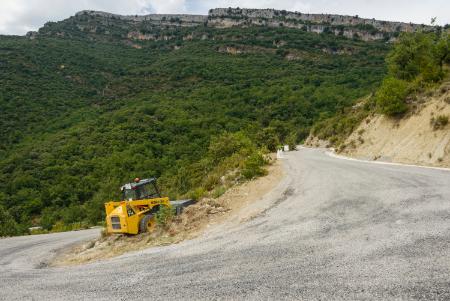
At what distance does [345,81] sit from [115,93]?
180 feet

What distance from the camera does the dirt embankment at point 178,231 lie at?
12.3 metres

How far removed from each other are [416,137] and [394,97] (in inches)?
213

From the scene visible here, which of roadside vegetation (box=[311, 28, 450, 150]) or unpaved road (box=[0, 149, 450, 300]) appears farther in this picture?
roadside vegetation (box=[311, 28, 450, 150])

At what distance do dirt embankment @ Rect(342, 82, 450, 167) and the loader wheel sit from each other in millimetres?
13937

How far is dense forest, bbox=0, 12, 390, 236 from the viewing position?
4009 cm

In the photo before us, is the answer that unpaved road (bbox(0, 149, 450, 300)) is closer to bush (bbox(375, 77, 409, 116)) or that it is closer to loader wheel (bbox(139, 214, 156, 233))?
loader wheel (bbox(139, 214, 156, 233))

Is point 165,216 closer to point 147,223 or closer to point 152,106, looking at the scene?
point 147,223

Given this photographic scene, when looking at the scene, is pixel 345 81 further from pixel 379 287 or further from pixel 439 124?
pixel 379 287

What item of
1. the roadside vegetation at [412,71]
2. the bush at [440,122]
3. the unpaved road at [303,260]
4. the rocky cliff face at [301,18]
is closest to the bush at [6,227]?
the unpaved road at [303,260]

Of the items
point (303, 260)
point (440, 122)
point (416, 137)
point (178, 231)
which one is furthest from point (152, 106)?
point (303, 260)

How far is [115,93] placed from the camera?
85.4 metres

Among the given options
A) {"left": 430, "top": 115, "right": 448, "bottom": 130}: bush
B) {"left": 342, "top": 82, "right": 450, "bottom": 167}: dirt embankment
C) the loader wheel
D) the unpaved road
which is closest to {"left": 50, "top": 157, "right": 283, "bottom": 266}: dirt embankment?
the loader wheel

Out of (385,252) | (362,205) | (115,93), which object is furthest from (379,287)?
(115,93)

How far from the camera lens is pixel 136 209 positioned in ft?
47.1
